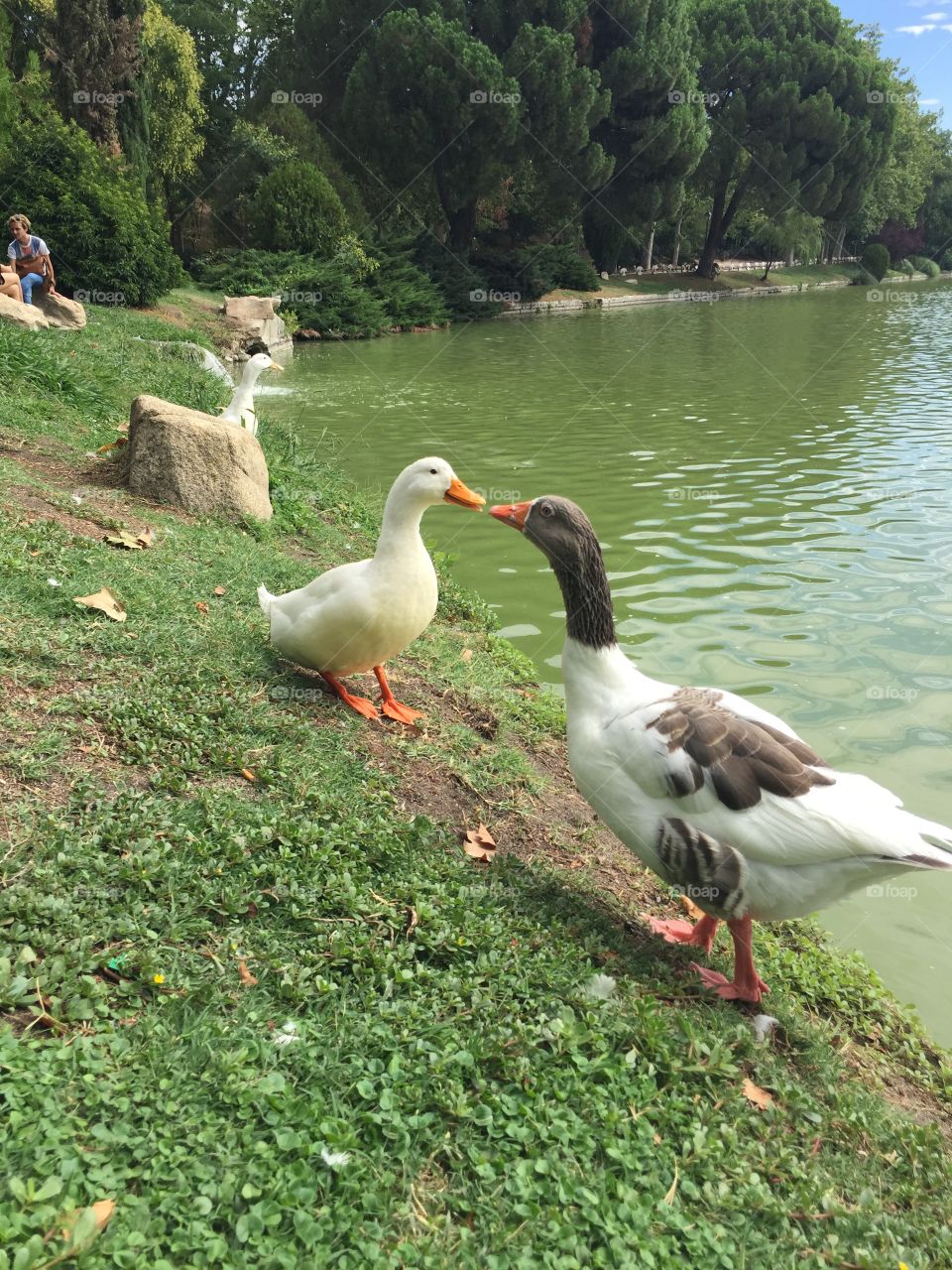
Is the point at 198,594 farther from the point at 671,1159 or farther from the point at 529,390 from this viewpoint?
the point at 529,390

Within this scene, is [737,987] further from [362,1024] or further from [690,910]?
[362,1024]

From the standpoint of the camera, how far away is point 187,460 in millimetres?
6945

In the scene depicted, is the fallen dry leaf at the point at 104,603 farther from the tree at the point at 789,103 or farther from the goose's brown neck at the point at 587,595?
the tree at the point at 789,103

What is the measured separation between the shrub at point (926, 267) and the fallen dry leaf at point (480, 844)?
8612 cm

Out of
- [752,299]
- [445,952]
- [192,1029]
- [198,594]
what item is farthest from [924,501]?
[752,299]

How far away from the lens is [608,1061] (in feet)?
8.75

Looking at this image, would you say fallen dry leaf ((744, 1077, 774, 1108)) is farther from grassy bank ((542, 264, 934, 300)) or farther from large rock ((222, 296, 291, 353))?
grassy bank ((542, 264, 934, 300))

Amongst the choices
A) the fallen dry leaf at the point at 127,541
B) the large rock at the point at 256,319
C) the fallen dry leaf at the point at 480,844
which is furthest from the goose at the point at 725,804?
the large rock at the point at 256,319

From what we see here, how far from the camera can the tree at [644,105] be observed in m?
39.3

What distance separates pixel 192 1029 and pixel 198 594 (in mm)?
3436

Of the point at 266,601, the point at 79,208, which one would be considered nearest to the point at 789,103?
the point at 79,208

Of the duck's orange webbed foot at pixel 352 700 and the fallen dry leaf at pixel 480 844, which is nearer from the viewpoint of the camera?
the fallen dry leaf at pixel 480 844

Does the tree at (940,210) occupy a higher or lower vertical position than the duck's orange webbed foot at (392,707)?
higher

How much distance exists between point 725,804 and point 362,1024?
57.4 inches
